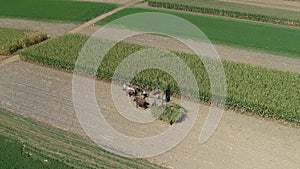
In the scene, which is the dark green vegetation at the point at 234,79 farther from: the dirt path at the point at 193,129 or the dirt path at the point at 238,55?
the dirt path at the point at 238,55

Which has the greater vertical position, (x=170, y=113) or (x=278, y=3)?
(x=278, y=3)

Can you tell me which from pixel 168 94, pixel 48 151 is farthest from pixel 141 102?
pixel 48 151

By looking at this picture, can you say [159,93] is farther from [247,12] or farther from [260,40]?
[247,12]

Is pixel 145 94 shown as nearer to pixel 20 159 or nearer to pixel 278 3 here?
pixel 20 159

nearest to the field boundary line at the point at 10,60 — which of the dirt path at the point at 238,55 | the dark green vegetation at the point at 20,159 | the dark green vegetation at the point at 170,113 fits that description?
the dirt path at the point at 238,55

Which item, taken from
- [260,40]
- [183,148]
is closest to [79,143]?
[183,148]

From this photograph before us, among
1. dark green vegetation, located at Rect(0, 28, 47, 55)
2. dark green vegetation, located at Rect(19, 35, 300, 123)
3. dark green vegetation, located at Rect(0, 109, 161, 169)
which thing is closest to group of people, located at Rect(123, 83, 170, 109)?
dark green vegetation, located at Rect(19, 35, 300, 123)
